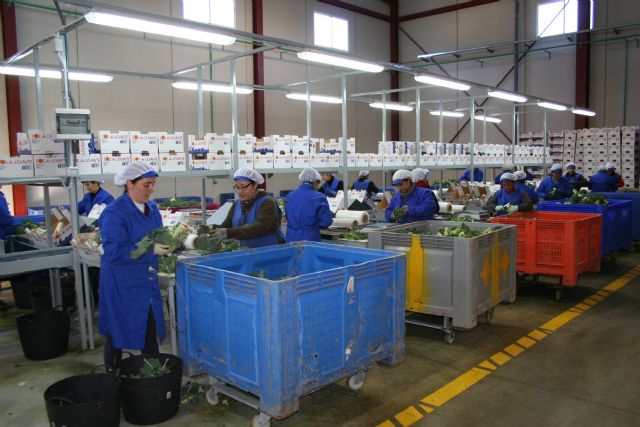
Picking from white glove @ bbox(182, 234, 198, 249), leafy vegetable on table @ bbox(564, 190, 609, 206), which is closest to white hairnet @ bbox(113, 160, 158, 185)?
white glove @ bbox(182, 234, 198, 249)

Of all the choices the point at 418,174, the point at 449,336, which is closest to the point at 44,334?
the point at 449,336

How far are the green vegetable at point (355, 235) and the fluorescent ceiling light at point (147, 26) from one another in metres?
2.60

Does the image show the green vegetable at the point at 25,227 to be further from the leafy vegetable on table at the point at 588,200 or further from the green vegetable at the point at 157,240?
the leafy vegetable on table at the point at 588,200

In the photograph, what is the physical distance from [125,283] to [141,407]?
0.88 metres

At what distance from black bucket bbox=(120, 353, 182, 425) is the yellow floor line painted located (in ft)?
4.81

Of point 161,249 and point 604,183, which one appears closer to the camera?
point 161,249

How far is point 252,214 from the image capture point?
512 cm

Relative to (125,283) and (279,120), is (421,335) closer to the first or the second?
(125,283)

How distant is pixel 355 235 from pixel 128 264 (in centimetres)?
306

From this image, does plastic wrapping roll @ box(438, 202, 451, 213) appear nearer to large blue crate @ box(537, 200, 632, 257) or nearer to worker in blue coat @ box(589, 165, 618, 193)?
large blue crate @ box(537, 200, 632, 257)

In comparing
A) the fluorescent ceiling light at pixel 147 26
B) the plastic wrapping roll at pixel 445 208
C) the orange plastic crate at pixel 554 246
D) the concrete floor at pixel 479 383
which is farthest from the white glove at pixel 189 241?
the plastic wrapping roll at pixel 445 208

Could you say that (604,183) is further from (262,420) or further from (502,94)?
(262,420)

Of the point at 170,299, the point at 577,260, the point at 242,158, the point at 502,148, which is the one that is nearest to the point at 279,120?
the point at 502,148

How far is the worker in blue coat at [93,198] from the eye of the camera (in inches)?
286
